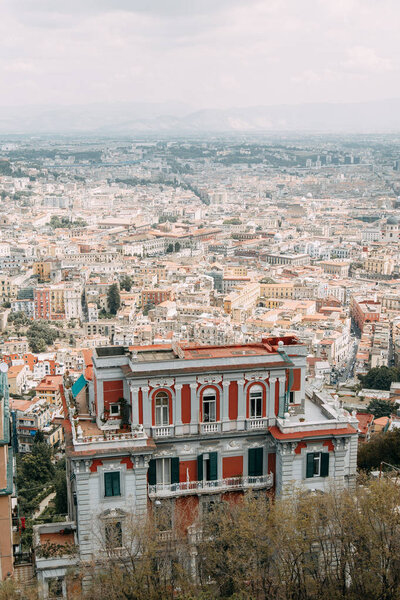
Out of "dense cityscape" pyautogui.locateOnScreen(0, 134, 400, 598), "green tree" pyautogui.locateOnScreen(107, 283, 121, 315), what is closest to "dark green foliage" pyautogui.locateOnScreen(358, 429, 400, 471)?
"dense cityscape" pyautogui.locateOnScreen(0, 134, 400, 598)

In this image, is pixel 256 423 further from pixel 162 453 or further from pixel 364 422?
pixel 364 422

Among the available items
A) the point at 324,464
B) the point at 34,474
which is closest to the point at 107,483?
the point at 324,464

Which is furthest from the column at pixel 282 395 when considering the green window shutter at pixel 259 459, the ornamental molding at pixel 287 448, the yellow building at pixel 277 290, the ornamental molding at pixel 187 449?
the yellow building at pixel 277 290

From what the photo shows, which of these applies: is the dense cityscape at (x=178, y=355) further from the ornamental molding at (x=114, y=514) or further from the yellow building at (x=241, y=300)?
the yellow building at (x=241, y=300)

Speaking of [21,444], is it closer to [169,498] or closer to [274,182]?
[169,498]

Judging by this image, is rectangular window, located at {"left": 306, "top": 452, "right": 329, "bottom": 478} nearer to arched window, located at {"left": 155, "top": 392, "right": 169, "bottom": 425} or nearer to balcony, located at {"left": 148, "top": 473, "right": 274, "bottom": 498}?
balcony, located at {"left": 148, "top": 473, "right": 274, "bottom": 498}
